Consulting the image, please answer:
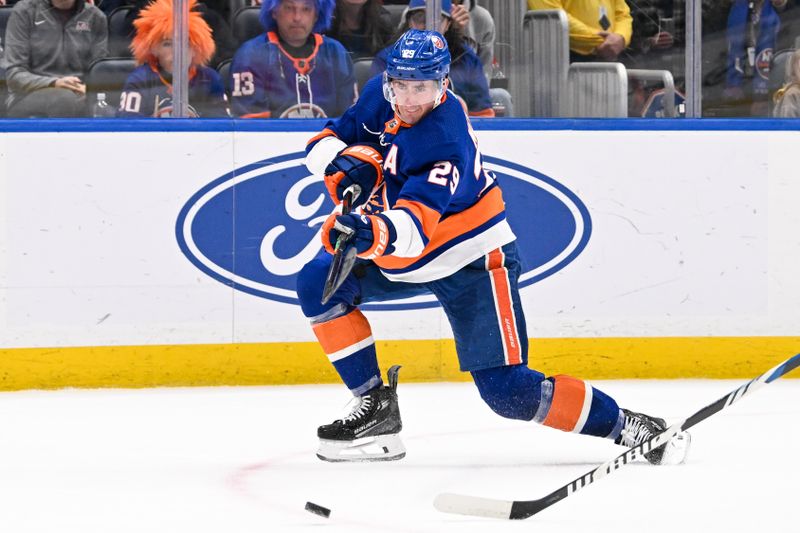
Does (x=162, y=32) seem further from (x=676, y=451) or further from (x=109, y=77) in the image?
(x=676, y=451)

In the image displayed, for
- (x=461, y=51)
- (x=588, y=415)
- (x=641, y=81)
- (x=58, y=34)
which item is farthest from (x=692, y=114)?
(x=58, y=34)

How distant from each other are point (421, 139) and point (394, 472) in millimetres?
829

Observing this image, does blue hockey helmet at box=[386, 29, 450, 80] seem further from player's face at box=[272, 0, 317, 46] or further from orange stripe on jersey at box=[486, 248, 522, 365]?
player's face at box=[272, 0, 317, 46]

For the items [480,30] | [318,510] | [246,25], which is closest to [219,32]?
[246,25]

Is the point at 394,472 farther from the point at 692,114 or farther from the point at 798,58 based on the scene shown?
the point at 798,58

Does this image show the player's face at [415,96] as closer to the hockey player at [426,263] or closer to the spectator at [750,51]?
the hockey player at [426,263]

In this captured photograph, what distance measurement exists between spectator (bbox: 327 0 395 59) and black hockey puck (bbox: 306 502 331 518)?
215cm

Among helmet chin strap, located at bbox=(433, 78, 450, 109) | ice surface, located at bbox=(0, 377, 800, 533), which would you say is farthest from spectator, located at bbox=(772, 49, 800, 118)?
helmet chin strap, located at bbox=(433, 78, 450, 109)

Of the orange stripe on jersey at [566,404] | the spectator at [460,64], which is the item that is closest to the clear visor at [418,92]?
the orange stripe on jersey at [566,404]

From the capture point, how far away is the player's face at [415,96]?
2842 millimetres

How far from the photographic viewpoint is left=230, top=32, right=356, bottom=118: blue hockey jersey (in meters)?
4.41

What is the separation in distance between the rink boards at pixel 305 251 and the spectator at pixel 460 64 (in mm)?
118

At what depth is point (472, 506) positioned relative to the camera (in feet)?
8.56

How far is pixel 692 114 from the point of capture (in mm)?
4578
